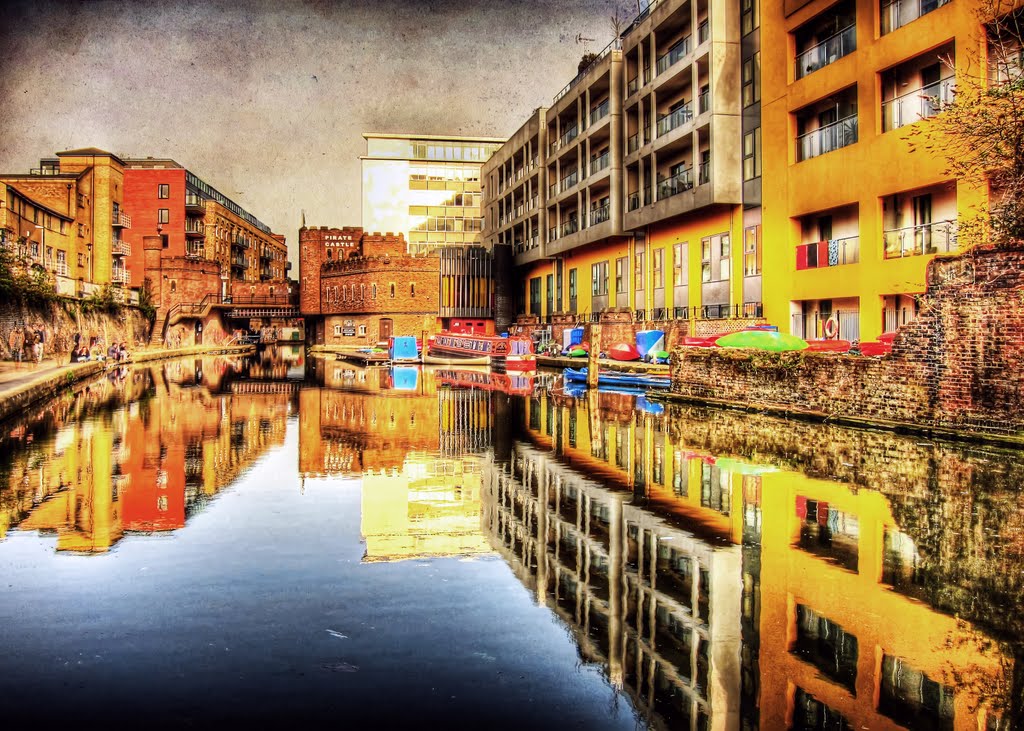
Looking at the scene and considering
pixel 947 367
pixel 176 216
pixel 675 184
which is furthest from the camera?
pixel 176 216

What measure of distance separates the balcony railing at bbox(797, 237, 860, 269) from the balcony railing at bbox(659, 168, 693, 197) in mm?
7028

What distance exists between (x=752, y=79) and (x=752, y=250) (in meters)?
6.48

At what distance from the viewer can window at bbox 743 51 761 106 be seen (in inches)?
1216

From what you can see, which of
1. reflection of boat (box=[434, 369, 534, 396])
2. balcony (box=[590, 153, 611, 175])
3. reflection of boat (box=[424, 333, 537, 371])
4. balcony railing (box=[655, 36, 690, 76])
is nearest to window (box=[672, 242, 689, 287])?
balcony (box=[590, 153, 611, 175])

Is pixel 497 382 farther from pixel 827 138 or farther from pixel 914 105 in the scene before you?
pixel 914 105

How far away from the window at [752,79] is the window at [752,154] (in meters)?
1.28

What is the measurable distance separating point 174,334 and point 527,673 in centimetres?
7275

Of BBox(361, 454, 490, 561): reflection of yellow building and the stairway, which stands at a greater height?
the stairway

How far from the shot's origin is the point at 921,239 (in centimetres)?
2306

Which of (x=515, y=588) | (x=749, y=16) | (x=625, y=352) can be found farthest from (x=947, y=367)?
(x=749, y=16)

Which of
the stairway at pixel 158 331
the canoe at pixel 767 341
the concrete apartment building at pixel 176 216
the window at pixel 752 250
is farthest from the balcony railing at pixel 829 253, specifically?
the concrete apartment building at pixel 176 216

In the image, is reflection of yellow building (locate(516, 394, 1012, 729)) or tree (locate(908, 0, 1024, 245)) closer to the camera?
reflection of yellow building (locate(516, 394, 1012, 729))

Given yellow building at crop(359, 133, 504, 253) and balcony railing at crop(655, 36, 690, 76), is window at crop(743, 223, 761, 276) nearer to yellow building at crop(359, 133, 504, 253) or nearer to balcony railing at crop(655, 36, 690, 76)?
balcony railing at crop(655, 36, 690, 76)

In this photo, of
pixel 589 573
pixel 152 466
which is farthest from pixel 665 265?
pixel 589 573
